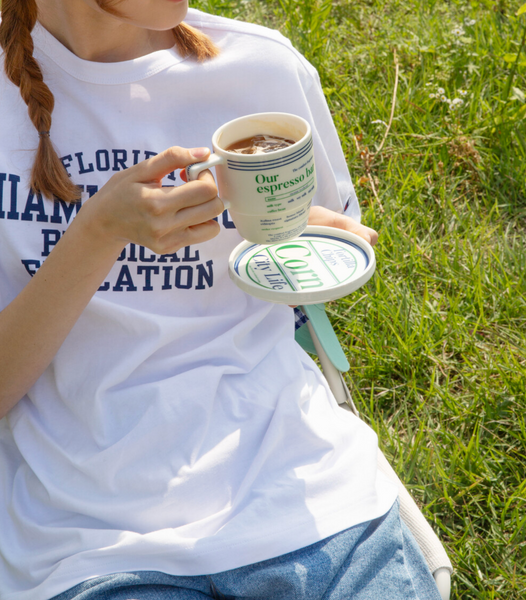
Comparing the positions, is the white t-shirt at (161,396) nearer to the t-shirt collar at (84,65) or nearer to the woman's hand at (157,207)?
the t-shirt collar at (84,65)

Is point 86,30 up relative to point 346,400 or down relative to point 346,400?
up

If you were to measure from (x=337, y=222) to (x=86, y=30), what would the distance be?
707 millimetres

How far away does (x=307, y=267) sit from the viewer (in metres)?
1.35

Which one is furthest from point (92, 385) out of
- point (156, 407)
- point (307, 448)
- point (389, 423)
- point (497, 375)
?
point (497, 375)

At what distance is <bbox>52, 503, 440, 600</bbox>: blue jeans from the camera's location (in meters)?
1.10

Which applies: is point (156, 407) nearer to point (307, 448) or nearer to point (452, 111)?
point (307, 448)

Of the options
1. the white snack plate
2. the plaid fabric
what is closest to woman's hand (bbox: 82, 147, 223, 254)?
the white snack plate

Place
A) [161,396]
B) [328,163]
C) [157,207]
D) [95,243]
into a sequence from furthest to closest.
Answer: [328,163] < [161,396] < [95,243] < [157,207]

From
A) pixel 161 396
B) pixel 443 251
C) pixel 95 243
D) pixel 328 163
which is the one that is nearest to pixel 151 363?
pixel 161 396

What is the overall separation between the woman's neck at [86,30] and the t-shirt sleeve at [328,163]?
0.46 meters

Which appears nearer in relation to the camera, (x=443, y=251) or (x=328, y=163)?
(x=328, y=163)

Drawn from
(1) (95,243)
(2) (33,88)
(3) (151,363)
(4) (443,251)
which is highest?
(2) (33,88)

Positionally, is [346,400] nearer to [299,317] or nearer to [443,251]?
[299,317]

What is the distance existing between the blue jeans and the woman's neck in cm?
107
